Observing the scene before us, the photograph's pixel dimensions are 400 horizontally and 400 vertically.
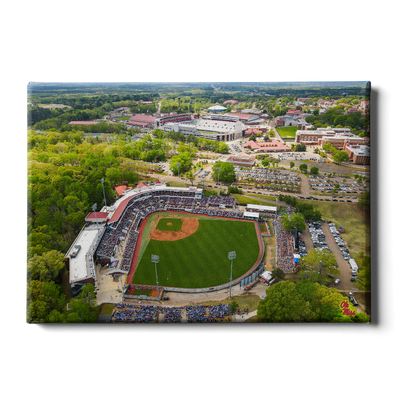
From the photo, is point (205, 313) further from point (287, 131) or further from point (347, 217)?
point (287, 131)

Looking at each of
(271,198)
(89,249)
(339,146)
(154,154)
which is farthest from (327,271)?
(154,154)

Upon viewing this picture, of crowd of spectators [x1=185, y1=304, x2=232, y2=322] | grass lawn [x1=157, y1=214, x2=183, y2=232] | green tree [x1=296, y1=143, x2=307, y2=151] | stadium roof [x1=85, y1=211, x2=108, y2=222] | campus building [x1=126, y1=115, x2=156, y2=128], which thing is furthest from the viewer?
campus building [x1=126, y1=115, x2=156, y2=128]

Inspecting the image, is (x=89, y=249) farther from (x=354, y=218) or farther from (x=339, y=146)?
(x=339, y=146)

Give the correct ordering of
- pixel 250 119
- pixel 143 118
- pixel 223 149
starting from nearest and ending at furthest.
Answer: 1. pixel 223 149
2. pixel 143 118
3. pixel 250 119

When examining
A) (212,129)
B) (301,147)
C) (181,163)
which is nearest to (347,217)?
(181,163)

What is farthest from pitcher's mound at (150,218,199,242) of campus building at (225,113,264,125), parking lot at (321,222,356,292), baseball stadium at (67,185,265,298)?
campus building at (225,113,264,125)

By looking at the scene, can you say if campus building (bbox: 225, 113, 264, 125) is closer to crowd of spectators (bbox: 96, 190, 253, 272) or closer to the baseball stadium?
the baseball stadium

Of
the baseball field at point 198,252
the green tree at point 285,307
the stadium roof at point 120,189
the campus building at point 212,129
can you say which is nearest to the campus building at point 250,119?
the campus building at point 212,129
